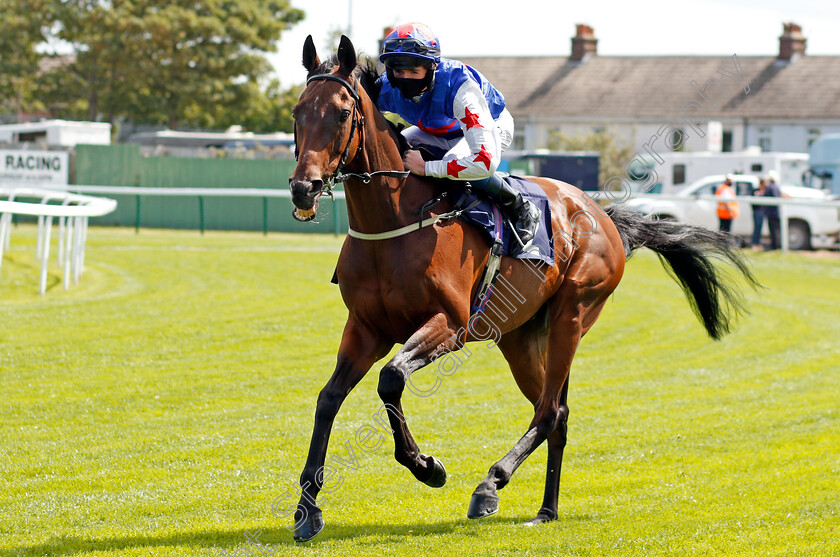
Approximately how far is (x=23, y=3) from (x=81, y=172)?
19.8 m

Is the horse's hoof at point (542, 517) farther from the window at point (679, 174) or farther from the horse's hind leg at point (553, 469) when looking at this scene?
the window at point (679, 174)

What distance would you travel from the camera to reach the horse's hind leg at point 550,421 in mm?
4523

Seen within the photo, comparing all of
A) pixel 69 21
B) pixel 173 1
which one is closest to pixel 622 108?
pixel 173 1

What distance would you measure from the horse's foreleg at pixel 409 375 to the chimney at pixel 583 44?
43.5 metres

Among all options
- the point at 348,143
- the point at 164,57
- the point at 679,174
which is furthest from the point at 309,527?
the point at 164,57

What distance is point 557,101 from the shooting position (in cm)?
4391

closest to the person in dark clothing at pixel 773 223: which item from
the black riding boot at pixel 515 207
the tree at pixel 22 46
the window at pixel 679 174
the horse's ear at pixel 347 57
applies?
the window at pixel 679 174

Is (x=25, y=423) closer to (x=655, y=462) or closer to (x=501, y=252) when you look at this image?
(x=501, y=252)

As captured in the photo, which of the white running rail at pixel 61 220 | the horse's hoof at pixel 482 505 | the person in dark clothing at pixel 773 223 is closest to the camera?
the horse's hoof at pixel 482 505

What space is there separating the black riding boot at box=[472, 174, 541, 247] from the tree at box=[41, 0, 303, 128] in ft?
117

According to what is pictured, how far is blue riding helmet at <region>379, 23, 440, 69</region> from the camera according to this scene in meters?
4.47

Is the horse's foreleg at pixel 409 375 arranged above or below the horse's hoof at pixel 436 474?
above

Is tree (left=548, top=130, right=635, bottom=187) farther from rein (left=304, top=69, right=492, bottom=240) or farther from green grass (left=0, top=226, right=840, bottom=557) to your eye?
rein (left=304, top=69, right=492, bottom=240)

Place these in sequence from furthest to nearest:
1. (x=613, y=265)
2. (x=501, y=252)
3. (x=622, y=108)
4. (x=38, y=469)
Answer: (x=622, y=108) < (x=613, y=265) < (x=38, y=469) < (x=501, y=252)
